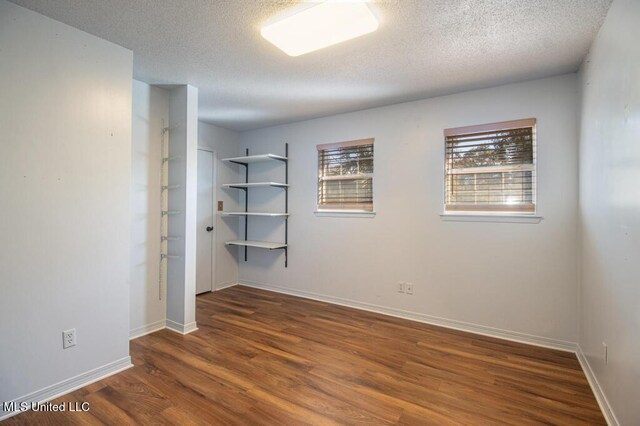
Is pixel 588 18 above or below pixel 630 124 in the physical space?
above

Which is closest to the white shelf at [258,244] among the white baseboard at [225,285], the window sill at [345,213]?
the white baseboard at [225,285]

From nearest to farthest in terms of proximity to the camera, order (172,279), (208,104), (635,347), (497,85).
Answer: (635,347), (497,85), (172,279), (208,104)

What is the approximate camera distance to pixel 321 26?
2.01 metres

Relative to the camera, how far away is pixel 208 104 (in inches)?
147

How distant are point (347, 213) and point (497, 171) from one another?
1.71 meters

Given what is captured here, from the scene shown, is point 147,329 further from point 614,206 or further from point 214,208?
point 614,206

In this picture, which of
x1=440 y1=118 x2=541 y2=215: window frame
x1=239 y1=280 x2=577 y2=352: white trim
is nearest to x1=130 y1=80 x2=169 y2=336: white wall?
x1=239 y1=280 x2=577 y2=352: white trim

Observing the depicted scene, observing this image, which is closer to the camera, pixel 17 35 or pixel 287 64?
pixel 17 35

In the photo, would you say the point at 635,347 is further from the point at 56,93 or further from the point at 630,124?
the point at 56,93

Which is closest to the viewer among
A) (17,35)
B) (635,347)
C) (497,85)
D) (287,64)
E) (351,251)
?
(635,347)

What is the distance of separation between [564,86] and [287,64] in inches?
95.4

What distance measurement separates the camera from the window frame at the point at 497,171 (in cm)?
291

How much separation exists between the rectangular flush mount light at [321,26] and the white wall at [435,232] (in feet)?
5.57

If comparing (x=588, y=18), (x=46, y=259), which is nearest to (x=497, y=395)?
(x=588, y=18)
